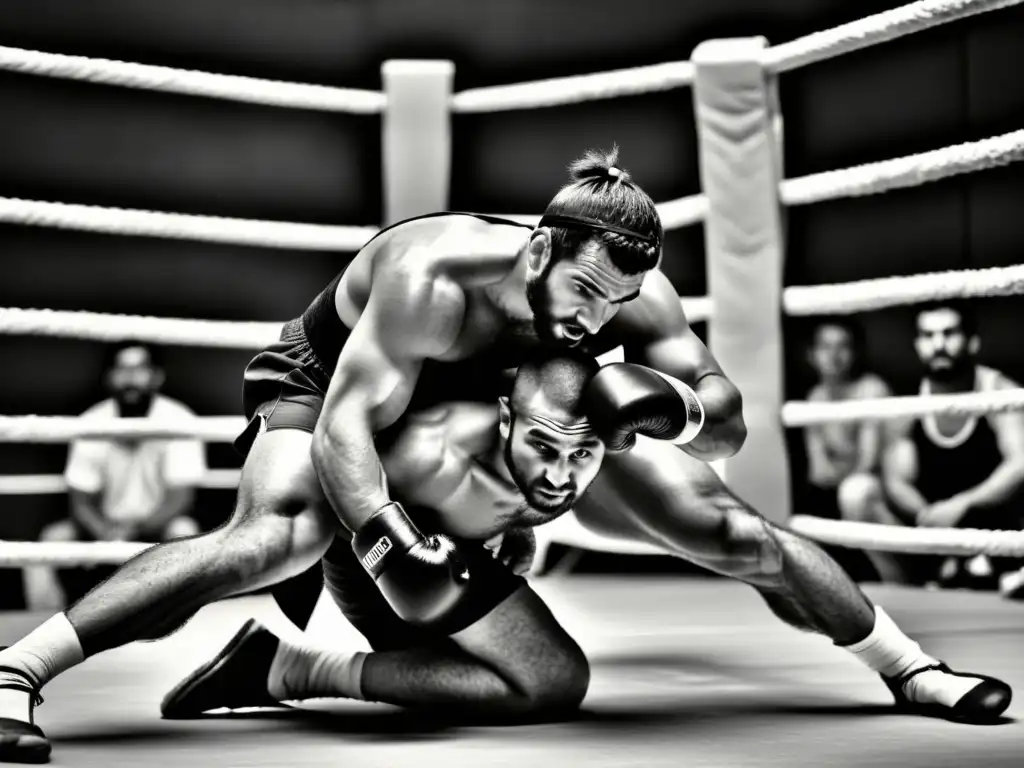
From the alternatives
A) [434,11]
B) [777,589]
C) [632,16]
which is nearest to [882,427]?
[632,16]

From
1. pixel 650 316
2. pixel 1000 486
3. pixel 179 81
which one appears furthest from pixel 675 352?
pixel 1000 486

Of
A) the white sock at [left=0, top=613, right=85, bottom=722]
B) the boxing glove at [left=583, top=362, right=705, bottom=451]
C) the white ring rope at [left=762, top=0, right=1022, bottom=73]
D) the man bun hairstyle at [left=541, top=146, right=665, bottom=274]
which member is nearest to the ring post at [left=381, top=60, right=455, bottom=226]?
the white ring rope at [left=762, top=0, right=1022, bottom=73]

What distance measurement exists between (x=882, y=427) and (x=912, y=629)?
1.63 meters

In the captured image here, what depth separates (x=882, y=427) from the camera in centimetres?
423

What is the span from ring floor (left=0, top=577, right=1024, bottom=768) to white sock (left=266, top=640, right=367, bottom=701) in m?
0.03

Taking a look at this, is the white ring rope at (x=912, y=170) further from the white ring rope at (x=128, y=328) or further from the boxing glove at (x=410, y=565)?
the boxing glove at (x=410, y=565)

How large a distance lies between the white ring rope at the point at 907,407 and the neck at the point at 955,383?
84 cm

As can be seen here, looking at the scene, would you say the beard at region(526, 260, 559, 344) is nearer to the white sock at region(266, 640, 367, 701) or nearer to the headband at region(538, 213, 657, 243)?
the headband at region(538, 213, 657, 243)

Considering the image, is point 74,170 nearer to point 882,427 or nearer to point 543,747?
point 882,427

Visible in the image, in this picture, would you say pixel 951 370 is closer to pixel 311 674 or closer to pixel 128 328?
pixel 128 328

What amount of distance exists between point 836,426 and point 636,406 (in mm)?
2765

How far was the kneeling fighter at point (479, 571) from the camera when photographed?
181 centimetres

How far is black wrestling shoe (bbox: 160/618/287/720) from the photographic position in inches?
75.5

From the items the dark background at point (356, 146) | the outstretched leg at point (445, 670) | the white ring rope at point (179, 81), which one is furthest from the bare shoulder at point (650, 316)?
the dark background at point (356, 146)
